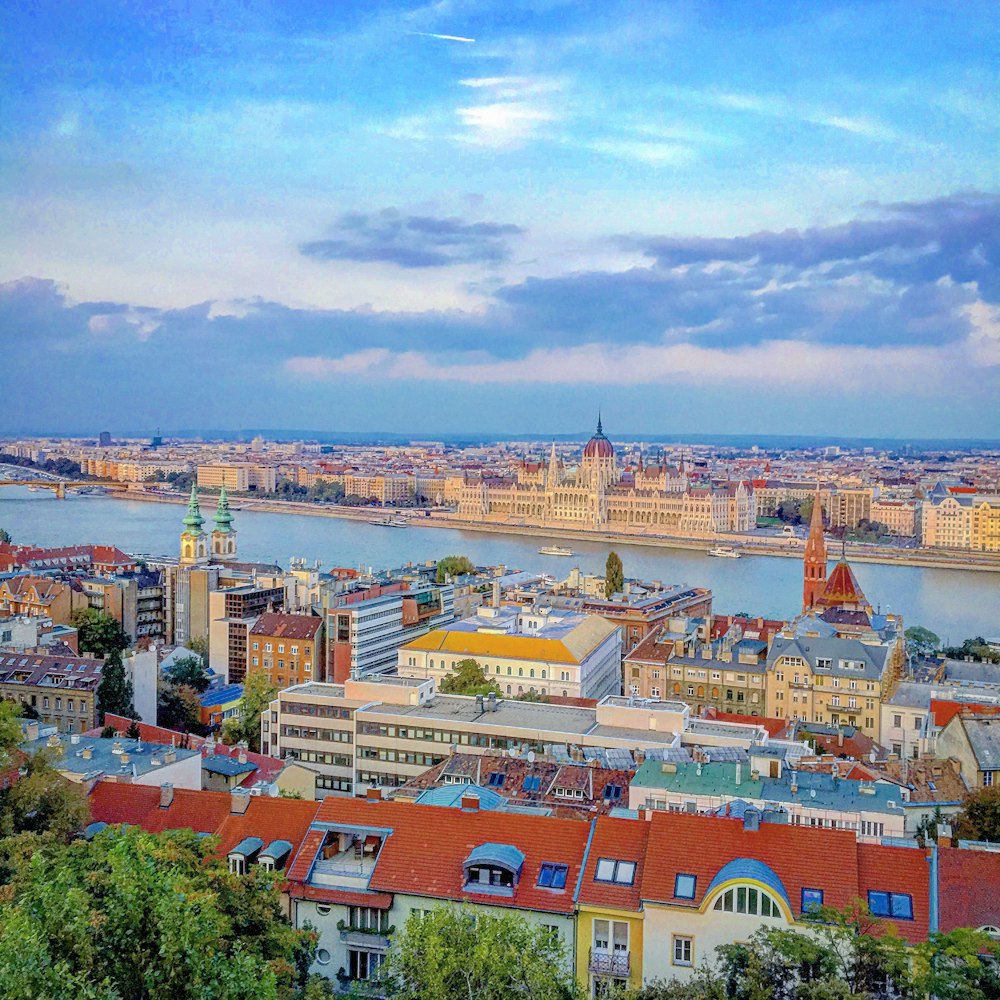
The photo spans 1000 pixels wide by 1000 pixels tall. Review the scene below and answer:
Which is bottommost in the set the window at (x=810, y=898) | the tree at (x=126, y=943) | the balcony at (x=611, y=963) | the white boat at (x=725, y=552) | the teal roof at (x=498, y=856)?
the white boat at (x=725, y=552)

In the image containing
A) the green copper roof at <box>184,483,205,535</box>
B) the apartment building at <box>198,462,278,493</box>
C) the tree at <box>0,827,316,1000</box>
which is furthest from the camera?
the apartment building at <box>198,462,278,493</box>

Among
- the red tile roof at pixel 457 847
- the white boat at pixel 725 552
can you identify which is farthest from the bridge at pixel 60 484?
the red tile roof at pixel 457 847

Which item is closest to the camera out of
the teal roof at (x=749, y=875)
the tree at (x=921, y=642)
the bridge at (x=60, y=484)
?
the teal roof at (x=749, y=875)

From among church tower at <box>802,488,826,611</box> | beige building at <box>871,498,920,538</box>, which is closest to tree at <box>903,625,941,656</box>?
church tower at <box>802,488,826,611</box>

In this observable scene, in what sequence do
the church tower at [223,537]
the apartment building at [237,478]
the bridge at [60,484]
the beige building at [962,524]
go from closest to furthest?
1. the church tower at [223,537]
2. the beige building at [962,524]
3. the bridge at [60,484]
4. the apartment building at [237,478]

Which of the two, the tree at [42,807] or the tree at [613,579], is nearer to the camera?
the tree at [42,807]

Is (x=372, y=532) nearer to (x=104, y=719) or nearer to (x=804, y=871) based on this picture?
(x=104, y=719)

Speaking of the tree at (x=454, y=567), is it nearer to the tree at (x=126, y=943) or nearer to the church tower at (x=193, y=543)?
the church tower at (x=193, y=543)

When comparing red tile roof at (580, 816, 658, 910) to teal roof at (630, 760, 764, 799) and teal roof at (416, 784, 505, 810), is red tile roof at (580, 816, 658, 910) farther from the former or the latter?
teal roof at (630, 760, 764, 799)
